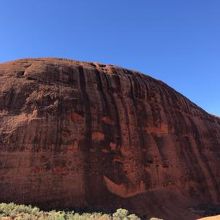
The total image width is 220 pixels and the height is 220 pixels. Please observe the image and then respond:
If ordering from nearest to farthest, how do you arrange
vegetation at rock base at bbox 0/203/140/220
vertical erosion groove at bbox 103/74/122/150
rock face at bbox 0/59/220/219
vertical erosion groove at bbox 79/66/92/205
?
vegetation at rock base at bbox 0/203/140/220, rock face at bbox 0/59/220/219, vertical erosion groove at bbox 79/66/92/205, vertical erosion groove at bbox 103/74/122/150

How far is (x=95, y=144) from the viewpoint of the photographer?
2280 centimetres

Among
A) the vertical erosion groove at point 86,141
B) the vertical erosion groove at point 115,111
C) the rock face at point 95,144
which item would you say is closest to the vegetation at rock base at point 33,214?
the rock face at point 95,144

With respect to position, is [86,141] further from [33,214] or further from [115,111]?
[33,214]

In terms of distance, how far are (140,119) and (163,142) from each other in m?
2.71

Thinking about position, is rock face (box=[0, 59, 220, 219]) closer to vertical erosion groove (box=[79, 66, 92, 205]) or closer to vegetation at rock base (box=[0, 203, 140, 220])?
vertical erosion groove (box=[79, 66, 92, 205])

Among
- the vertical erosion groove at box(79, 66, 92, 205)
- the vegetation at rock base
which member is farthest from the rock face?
the vegetation at rock base

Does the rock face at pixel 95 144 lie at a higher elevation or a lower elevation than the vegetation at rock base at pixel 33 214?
higher

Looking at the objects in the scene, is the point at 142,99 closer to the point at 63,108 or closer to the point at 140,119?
the point at 140,119

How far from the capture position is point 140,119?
26.7 meters

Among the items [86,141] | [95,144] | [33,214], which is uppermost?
[86,141]

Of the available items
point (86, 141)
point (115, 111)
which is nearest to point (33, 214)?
point (86, 141)

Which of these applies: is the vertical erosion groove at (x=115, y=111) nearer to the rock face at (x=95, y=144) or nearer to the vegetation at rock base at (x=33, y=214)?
the rock face at (x=95, y=144)

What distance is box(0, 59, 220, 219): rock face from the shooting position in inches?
790

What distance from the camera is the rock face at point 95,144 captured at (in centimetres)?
2008
